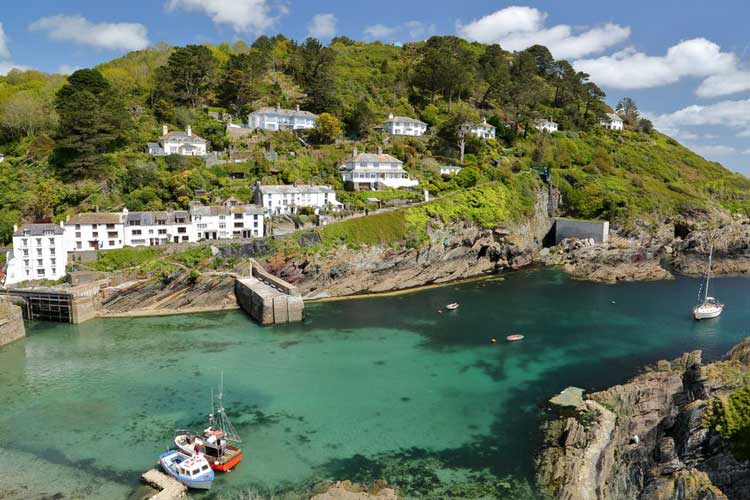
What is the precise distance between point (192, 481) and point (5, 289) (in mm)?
32080

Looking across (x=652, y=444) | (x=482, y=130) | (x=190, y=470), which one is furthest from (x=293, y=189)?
(x=652, y=444)

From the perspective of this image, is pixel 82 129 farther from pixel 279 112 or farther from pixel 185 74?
pixel 279 112

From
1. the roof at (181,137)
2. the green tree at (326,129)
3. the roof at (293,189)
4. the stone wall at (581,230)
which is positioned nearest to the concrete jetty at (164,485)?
the roof at (293,189)

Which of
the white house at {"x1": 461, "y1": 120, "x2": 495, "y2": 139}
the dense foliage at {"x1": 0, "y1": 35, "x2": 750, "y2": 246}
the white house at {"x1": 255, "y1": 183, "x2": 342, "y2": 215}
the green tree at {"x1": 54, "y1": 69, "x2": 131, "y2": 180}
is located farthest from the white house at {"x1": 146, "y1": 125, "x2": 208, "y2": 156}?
the white house at {"x1": 461, "y1": 120, "x2": 495, "y2": 139}

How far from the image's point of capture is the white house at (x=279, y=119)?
69.9m

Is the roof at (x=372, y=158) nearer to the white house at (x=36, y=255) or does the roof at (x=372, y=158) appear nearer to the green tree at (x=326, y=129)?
the green tree at (x=326, y=129)

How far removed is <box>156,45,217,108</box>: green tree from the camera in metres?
72.2

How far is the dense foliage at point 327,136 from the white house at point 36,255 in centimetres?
707

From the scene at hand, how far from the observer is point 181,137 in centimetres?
6088

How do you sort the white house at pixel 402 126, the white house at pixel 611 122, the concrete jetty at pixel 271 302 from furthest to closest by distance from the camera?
the white house at pixel 611 122 < the white house at pixel 402 126 < the concrete jetty at pixel 271 302

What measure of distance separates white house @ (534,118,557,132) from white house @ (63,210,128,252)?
2586 inches

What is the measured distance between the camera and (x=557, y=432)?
22.9 meters

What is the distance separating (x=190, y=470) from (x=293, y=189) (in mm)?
37508

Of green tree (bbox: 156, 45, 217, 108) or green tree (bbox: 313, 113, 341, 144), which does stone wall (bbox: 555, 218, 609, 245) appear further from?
green tree (bbox: 156, 45, 217, 108)
